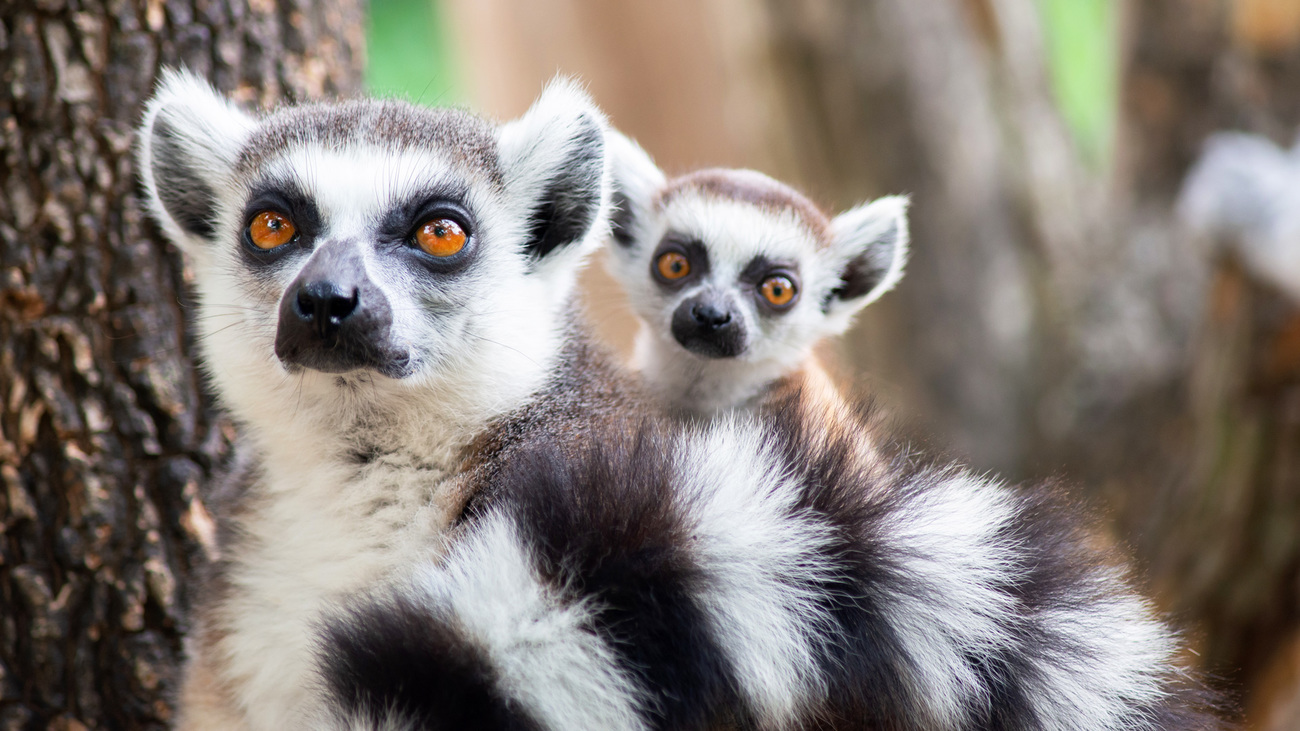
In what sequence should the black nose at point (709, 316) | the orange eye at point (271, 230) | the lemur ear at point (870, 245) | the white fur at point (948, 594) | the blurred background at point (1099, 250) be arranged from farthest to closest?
1. the blurred background at point (1099, 250)
2. the lemur ear at point (870, 245)
3. the black nose at point (709, 316)
4. the orange eye at point (271, 230)
5. the white fur at point (948, 594)

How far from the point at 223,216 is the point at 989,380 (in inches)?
146

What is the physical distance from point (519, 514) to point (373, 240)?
0.65 m

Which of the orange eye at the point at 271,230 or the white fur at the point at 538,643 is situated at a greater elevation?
the orange eye at the point at 271,230

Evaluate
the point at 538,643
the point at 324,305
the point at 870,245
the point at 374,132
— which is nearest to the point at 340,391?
the point at 324,305

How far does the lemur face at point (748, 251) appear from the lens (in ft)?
8.44

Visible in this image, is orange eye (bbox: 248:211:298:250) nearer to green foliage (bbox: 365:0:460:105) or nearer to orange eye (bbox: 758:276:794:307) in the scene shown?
orange eye (bbox: 758:276:794:307)

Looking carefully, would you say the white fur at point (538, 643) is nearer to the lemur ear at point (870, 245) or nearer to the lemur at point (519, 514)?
the lemur at point (519, 514)

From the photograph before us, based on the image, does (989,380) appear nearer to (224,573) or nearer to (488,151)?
(488,151)

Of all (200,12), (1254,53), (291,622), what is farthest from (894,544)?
(1254,53)

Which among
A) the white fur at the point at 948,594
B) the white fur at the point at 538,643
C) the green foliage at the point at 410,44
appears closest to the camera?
the white fur at the point at 538,643

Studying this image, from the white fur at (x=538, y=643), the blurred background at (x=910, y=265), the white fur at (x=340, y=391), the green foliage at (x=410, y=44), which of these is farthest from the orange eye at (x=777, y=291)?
the green foliage at (x=410, y=44)

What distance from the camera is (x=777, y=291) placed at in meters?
2.61

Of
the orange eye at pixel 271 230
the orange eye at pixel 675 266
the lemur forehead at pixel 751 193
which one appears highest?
the lemur forehead at pixel 751 193

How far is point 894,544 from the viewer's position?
1401 millimetres
